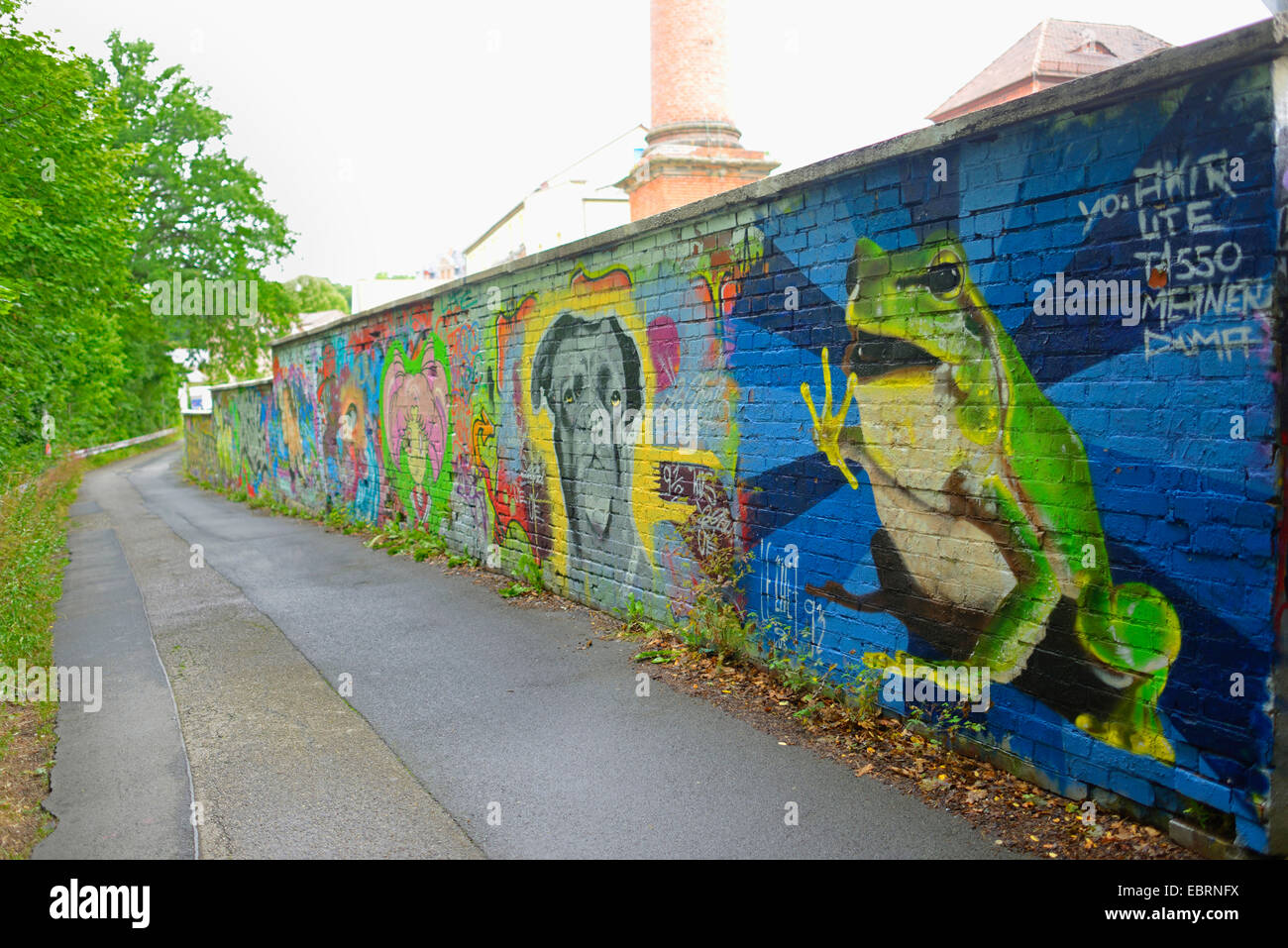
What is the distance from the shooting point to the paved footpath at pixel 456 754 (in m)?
3.76

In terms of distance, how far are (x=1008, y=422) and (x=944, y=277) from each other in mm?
758

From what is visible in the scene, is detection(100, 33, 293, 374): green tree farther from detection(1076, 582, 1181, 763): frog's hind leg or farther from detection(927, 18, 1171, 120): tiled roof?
detection(1076, 582, 1181, 763): frog's hind leg

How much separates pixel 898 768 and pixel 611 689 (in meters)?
2.02

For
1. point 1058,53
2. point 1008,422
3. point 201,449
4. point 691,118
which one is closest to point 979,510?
point 1008,422

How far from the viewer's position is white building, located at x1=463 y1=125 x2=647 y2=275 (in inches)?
1324

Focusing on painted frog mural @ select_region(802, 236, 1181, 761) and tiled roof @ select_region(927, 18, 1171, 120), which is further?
tiled roof @ select_region(927, 18, 1171, 120)

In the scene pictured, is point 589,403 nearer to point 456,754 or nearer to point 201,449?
point 456,754

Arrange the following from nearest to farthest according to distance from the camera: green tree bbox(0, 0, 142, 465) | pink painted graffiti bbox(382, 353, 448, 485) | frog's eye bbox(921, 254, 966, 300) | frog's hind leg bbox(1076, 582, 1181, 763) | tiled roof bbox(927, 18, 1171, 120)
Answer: frog's hind leg bbox(1076, 582, 1181, 763)
frog's eye bbox(921, 254, 966, 300)
pink painted graffiti bbox(382, 353, 448, 485)
green tree bbox(0, 0, 142, 465)
tiled roof bbox(927, 18, 1171, 120)

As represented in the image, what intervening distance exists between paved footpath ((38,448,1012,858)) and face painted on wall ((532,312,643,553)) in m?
0.93

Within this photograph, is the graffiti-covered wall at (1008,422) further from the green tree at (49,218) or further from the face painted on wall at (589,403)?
the green tree at (49,218)

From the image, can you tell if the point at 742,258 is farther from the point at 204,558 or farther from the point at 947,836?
the point at 204,558

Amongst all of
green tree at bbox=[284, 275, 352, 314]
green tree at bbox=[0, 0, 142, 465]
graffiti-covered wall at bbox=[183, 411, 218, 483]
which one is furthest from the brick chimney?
green tree at bbox=[284, 275, 352, 314]

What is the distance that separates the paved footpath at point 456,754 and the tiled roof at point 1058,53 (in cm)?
2581
